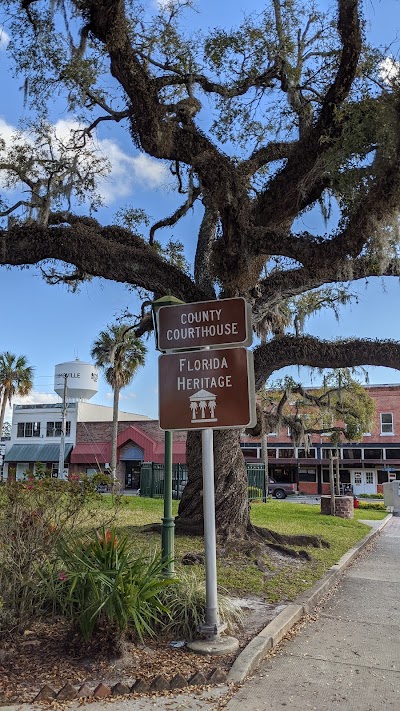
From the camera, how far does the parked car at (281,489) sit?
4200 cm

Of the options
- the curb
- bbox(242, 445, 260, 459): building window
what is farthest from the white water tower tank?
the curb

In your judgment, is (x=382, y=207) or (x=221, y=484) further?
(x=221, y=484)

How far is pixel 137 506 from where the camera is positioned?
67.2 feet

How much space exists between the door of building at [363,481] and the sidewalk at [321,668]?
38.1 metres

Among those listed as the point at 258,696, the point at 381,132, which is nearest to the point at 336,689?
the point at 258,696

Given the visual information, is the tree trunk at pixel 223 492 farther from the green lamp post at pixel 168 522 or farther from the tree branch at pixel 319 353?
the green lamp post at pixel 168 522

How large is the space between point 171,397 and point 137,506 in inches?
600

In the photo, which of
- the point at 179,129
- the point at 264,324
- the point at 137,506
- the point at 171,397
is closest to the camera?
the point at 171,397

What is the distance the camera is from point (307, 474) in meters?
46.5

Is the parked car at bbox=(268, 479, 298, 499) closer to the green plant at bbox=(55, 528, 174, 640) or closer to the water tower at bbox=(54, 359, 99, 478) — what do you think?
the water tower at bbox=(54, 359, 99, 478)

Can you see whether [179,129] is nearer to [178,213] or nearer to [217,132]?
[217,132]

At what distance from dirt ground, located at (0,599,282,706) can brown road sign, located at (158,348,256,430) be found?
6.54 feet

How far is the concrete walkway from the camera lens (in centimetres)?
433

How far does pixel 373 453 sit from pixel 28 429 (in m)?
29.4
